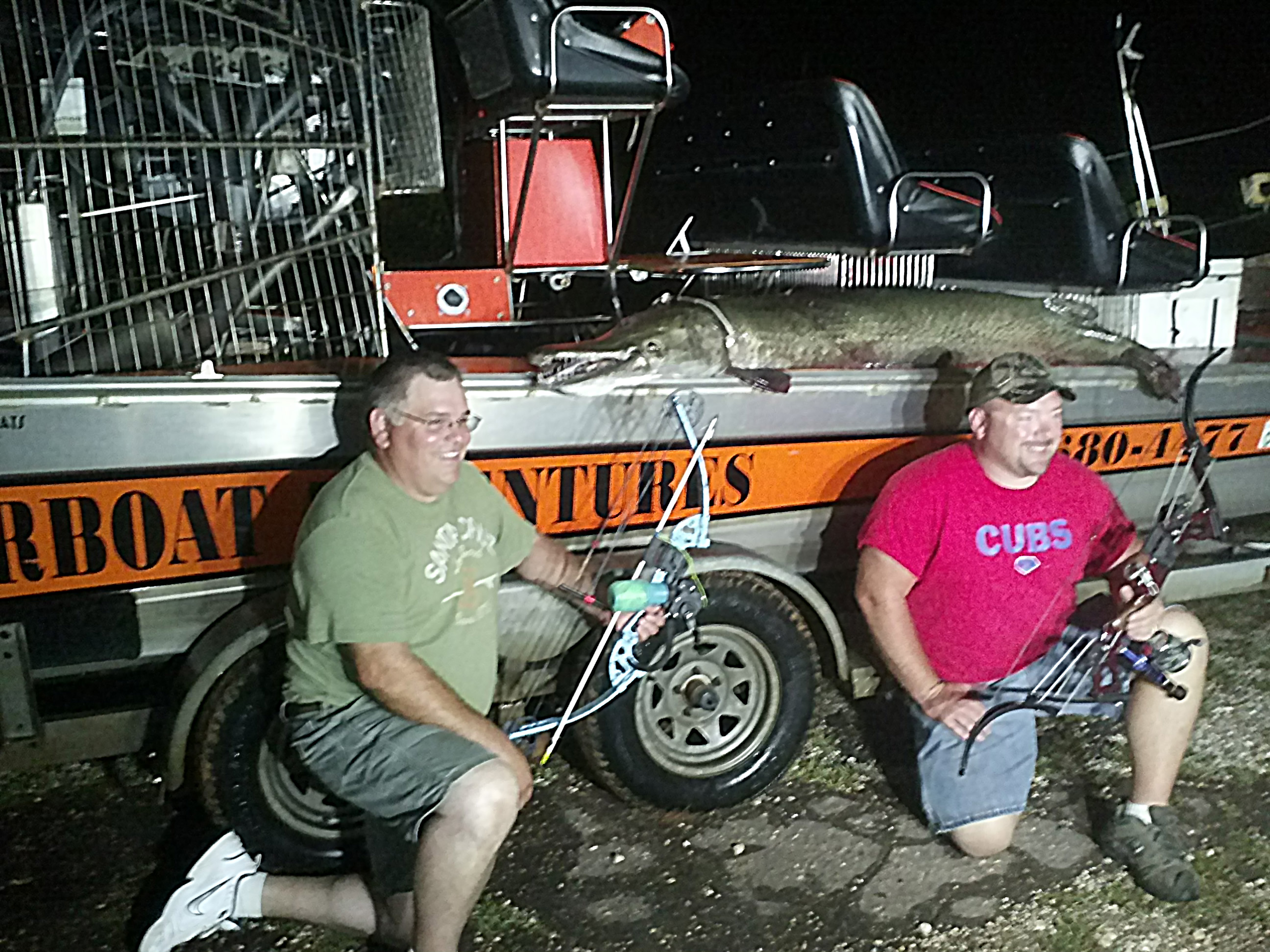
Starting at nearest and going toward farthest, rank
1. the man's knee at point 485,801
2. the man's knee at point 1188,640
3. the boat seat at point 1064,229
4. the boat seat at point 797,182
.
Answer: the man's knee at point 485,801, the man's knee at point 1188,640, the boat seat at point 797,182, the boat seat at point 1064,229

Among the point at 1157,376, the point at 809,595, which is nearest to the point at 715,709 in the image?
the point at 809,595

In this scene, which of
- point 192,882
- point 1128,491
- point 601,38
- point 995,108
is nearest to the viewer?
point 192,882

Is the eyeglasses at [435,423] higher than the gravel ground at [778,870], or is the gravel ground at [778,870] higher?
the eyeglasses at [435,423]

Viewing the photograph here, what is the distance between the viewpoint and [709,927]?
3021 millimetres

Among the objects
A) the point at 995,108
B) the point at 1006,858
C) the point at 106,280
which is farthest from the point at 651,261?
the point at 995,108

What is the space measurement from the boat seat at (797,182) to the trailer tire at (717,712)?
1.74 m

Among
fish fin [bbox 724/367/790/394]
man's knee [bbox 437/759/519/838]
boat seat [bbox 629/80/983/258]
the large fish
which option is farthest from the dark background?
man's knee [bbox 437/759/519/838]

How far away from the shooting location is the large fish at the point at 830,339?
337 centimetres

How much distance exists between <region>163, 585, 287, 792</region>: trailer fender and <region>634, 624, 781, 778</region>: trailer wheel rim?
3.51 feet

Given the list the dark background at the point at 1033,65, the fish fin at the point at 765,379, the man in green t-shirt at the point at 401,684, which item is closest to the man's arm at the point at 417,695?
the man in green t-shirt at the point at 401,684

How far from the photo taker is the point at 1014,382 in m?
3.14

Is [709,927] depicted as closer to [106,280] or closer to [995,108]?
[106,280]

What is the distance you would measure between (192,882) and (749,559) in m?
1.71

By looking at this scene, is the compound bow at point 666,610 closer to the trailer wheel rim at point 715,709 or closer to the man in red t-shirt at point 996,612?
the trailer wheel rim at point 715,709
